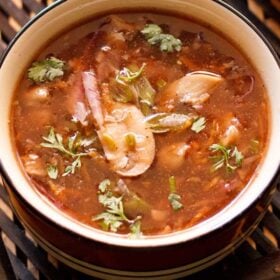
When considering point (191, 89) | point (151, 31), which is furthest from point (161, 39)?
point (191, 89)

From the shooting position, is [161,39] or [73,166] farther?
[161,39]

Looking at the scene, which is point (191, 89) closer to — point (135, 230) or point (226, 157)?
point (226, 157)

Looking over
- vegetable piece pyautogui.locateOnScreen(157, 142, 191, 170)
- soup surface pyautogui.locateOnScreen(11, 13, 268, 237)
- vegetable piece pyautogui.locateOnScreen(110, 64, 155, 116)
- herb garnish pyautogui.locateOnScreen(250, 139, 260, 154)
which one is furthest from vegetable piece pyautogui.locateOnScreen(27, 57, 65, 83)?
herb garnish pyautogui.locateOnScreen(250, 139, 260, 154)

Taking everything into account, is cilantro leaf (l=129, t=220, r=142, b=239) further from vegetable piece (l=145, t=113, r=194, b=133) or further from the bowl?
vegetable piece (l=145, t=113, r=194, b=133)

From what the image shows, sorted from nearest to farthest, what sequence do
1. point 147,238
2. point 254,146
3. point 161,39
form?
1. point 147,238
2. point 254,146
3. point 161,39

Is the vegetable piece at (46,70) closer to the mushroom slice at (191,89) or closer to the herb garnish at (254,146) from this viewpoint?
the mushroom slice at (191,89)

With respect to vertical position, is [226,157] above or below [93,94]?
below
